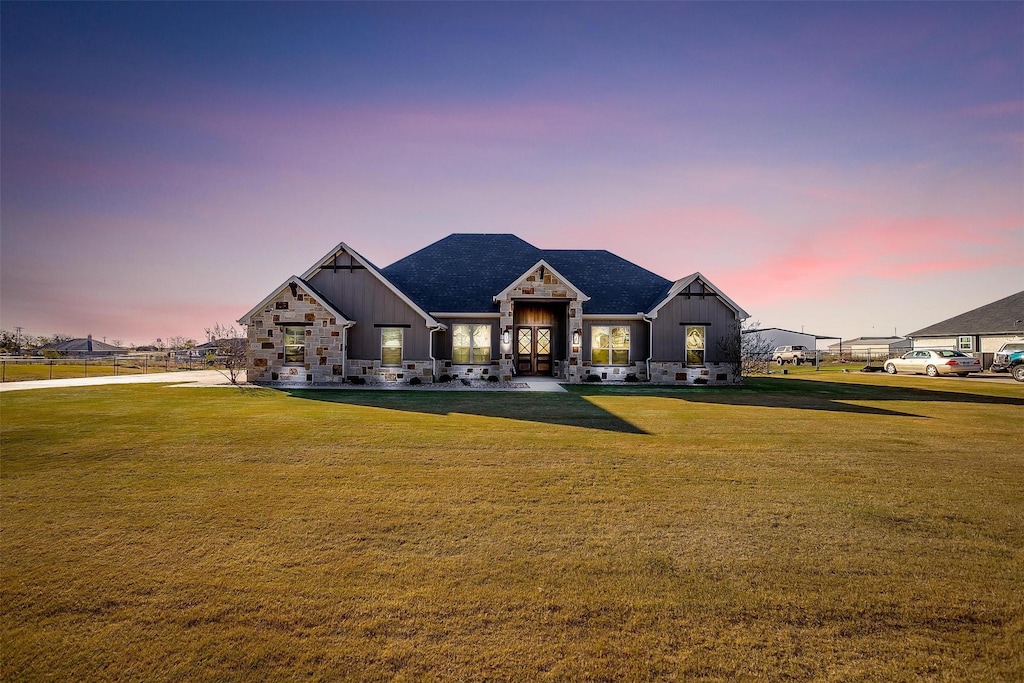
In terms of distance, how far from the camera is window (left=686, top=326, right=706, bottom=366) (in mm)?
21547

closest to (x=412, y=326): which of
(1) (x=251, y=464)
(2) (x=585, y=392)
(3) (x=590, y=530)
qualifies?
(2) (x=585, y=392)

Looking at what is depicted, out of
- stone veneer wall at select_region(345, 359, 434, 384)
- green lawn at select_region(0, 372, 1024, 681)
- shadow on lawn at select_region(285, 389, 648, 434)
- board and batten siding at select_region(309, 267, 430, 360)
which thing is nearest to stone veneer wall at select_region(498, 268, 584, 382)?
stone veneer wall at select_region(345, 359, 434, 384)

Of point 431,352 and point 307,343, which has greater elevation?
point 307,343

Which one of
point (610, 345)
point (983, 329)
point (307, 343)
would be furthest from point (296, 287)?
point (983, 329)

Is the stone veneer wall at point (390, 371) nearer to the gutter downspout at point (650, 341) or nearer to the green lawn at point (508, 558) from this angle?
the gutter downspout at point (650, 341)

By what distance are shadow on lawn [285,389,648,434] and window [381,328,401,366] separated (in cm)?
308

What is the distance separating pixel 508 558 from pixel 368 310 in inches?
729

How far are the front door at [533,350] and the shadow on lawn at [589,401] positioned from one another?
497 cm

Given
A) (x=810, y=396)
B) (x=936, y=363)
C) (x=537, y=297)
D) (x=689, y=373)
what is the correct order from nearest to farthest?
(x=810, y=396), (x=537, y=297), (x=689, y=373), (x=936, y=363)

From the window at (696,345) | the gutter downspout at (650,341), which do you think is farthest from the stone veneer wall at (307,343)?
the window at (696,345)

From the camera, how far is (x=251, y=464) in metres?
6.62

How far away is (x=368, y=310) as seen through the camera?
20719 millimetres

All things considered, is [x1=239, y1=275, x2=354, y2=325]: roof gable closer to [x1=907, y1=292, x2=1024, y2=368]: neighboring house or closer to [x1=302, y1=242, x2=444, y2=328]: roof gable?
[x1=302, y1=242, x2=444, y2=328]: roof gable

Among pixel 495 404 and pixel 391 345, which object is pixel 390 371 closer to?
pixel 391 345
